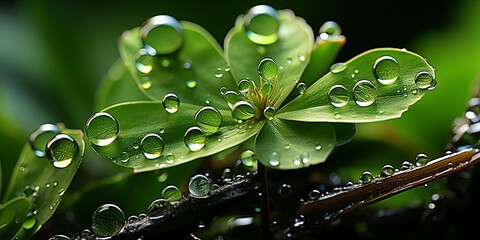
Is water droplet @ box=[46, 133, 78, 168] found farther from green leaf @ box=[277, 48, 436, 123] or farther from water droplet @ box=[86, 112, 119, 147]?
green leaf @ box=[277, 48, 436, 123]

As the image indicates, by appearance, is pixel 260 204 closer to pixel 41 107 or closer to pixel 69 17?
pixel 41 107

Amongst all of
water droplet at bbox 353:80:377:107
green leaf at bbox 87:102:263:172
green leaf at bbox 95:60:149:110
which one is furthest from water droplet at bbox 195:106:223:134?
green leaf at bbox 95:60:149:110

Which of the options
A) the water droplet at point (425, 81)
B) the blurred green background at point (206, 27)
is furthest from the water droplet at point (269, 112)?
the blurred green background at point (206, 27)

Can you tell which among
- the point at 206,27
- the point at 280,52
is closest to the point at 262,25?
the point at 280,52

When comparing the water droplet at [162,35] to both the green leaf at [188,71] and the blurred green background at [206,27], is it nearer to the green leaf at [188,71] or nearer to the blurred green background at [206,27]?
the green leaf at [188,71]

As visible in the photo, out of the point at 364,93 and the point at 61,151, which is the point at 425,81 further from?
the point at 61,151

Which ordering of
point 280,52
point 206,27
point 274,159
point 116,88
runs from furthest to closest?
point 206,27
point 116,88
point 280,52
point 274,159
